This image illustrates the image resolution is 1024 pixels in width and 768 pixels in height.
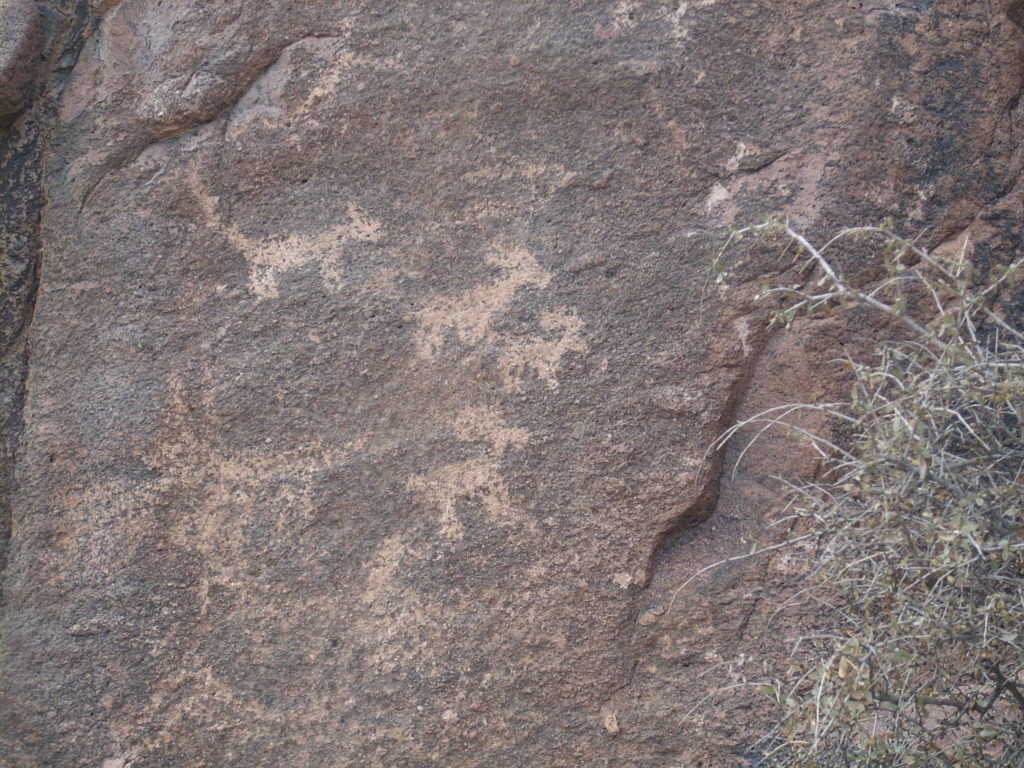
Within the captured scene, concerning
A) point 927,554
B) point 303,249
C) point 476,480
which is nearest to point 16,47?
point 303,249

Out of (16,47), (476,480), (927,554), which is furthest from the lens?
(16,47)

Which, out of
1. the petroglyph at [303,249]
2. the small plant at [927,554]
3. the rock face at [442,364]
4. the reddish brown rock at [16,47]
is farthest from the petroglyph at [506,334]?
the reddish brown rock at [16,47]

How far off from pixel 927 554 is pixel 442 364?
844 millimetres

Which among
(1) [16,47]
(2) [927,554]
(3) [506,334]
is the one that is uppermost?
(1) [16,47]

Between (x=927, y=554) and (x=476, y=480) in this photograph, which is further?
(x=476, y=480)

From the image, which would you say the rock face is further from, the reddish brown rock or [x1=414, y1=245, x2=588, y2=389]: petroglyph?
the reddish brown rock

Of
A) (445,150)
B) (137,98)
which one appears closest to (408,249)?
(445,150)

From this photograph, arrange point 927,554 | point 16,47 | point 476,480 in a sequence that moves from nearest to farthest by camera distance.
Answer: point 927,554, point 476,480, point 16,47

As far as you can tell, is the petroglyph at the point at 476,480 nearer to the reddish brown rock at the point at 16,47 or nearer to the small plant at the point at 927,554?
the small plant at the point at 927,554

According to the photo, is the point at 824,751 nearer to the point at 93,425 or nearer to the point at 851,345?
the point at 851,345

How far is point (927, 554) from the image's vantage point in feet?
4.75

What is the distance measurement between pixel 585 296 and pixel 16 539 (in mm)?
1107

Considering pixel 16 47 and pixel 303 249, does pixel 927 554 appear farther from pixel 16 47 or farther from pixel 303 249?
pixel 16 47

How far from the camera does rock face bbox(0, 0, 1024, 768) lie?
1836 millimetres
